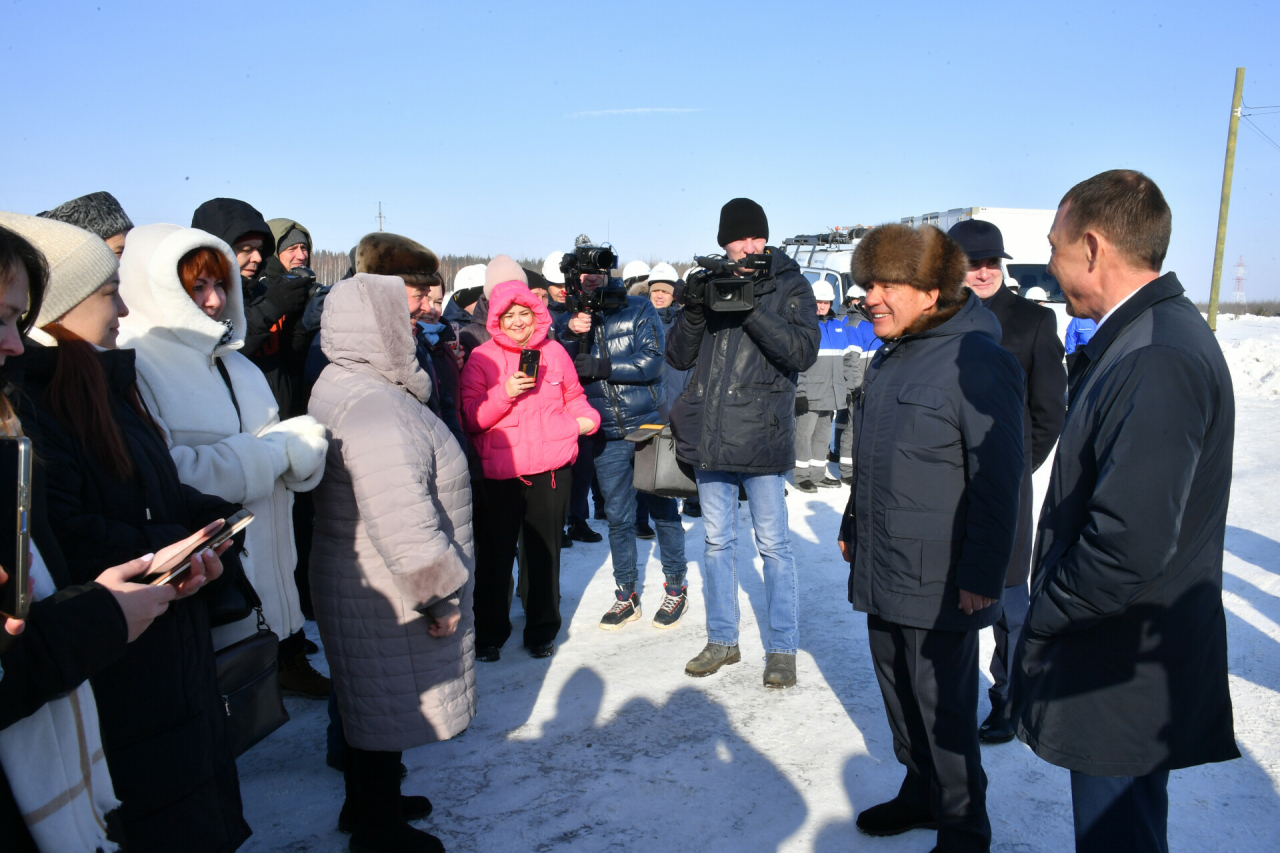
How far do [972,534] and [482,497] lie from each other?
2531 millimetres

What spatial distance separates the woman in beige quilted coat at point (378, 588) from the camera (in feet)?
8.04

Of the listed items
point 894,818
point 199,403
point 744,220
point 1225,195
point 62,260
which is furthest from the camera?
point 1225,195

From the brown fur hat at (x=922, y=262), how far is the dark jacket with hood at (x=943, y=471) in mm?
94

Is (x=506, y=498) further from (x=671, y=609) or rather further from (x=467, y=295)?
(x=467, y=295)

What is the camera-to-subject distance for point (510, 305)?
3941mm

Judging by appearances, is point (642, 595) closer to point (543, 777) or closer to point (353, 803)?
point (543, 777)

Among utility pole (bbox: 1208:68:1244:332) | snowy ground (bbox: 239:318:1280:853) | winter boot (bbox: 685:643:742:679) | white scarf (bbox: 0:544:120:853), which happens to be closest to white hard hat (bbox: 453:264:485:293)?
snowy ground (bbox: 239:318:1280:853)

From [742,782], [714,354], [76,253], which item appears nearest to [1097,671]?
[742,782]

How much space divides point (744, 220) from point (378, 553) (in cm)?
254

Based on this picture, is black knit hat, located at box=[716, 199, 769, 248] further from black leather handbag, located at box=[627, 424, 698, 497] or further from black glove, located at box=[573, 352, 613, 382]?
black glove, located at box=[573, 352, 613, 382]

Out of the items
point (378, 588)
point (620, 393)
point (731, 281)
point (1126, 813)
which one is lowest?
point (1126, 813)

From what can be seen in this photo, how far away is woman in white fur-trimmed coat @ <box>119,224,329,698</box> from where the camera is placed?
89.1 inches

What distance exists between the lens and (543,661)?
13.5 ft

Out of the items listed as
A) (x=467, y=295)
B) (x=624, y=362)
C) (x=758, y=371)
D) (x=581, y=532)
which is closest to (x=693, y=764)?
(x=758, y=371)
